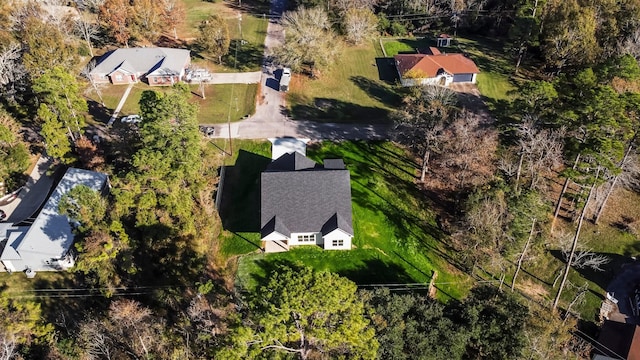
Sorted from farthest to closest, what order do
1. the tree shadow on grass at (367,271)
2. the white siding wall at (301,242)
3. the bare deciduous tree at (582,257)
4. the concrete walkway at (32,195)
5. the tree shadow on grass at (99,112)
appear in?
the tree shadow on grass at (99,112)
the concrete walkway at (32,195)
the bare deciduous tree at (582,257)
the white siding wall at (301,242)
the tree shadow on grass at (367,271)

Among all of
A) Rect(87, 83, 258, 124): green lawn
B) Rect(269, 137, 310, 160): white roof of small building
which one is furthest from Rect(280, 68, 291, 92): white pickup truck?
Rect(269, 137, 310, 160): white roof of small building

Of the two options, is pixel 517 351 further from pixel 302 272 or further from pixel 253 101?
pixel 253 101

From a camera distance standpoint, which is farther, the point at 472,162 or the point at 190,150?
the point at 472,162

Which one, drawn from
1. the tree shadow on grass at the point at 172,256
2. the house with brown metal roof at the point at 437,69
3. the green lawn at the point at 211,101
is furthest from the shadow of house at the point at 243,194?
the house with brown metal roof at the point at 437,69

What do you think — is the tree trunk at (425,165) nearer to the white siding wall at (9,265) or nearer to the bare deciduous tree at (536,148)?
the bare deciduous tree at (536,148)

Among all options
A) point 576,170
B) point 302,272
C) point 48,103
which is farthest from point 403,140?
point 48,103

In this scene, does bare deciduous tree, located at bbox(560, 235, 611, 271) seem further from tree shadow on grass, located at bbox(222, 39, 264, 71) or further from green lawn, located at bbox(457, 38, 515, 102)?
tree shadow on grass, located at bbox(222, 39, 264, 71)
